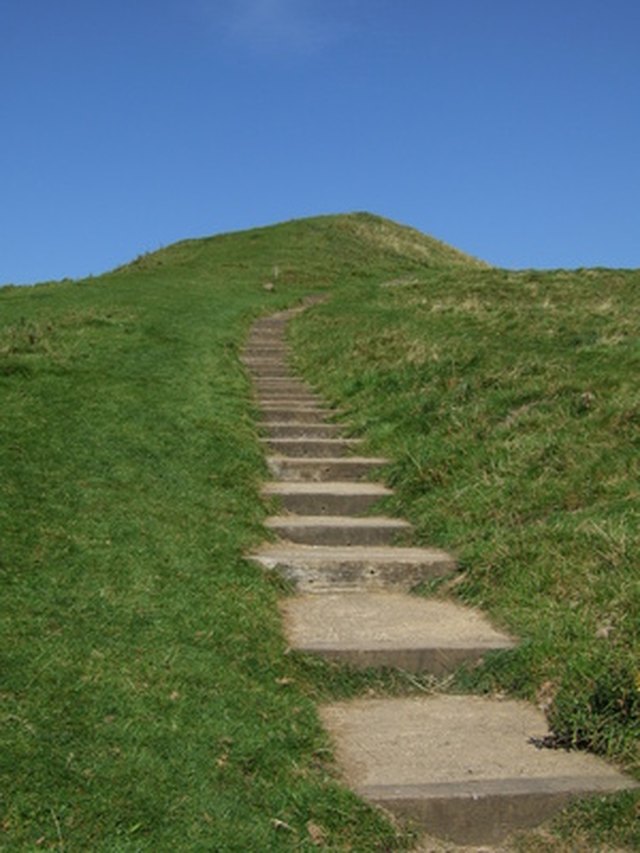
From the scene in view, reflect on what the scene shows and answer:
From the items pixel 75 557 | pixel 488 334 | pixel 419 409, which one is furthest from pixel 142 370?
pixel 75 557

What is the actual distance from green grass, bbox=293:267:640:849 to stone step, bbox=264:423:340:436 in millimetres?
354

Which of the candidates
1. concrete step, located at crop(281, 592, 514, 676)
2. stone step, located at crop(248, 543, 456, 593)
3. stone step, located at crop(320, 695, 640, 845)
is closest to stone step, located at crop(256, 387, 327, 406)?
stone step, located at crop(248, 543, 456, 593)

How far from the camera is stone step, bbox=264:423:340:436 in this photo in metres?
12.1

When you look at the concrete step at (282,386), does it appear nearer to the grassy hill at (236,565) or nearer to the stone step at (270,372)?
the stone step at (270,372)

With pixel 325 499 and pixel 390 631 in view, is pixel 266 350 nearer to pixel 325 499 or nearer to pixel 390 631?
pixel 325 499

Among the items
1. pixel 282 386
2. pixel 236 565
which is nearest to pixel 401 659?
pixel 236 565

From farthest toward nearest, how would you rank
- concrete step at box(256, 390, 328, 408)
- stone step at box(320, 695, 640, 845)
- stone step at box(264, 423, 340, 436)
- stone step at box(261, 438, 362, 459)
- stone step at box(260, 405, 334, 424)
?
concrete step at box(256, 390, 328, 408) → stone step at box(260, 405, 334, 424) → stone step at box(264, 423, 340, 436) → stone step at box(261, 438, 362, 459) → stone step at box(320, 695, 640, 845)

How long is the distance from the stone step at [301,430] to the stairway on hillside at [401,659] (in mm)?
1363

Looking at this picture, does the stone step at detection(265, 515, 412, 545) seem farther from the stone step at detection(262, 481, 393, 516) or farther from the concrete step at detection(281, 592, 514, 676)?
the concrete step at detection(281, 592, 514, 676)

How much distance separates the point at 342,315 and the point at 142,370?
9.39 metres

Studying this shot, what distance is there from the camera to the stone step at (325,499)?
932 cm

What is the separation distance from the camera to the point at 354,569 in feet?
25.5

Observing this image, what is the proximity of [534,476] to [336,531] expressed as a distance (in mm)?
1830

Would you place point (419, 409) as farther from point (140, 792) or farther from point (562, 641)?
point (140, 792)
